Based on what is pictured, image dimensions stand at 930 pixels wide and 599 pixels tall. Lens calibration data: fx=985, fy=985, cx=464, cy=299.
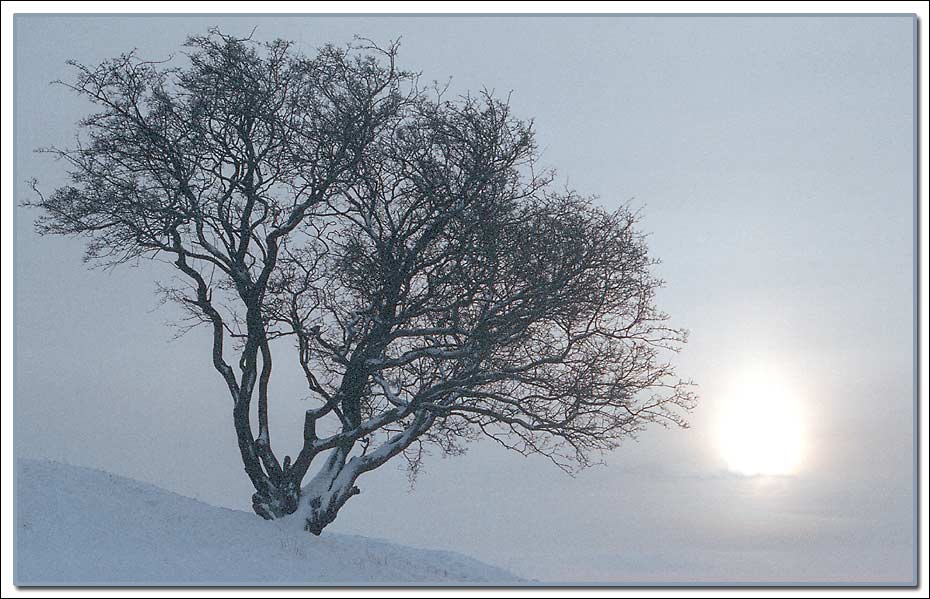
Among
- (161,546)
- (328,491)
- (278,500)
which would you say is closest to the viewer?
(161,546)

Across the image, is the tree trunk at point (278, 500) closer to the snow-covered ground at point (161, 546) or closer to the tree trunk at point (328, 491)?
the tree trunk at point (328, 491)

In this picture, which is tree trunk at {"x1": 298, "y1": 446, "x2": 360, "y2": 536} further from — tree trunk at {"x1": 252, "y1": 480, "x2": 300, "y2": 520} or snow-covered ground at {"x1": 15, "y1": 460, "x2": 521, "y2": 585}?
snow-covered ground at {"x1": 15, "y1": 460, "x2": 521, "y2": 585}

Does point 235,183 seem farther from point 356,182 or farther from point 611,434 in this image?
point 611,434

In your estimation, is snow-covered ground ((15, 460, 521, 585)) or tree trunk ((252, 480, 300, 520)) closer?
snow-covered ground ((15, 460, 521, 585))

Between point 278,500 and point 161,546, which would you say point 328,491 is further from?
point 161,546

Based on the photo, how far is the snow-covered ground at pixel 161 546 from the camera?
62.4ft

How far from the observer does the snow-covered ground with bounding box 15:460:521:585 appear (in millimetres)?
19031

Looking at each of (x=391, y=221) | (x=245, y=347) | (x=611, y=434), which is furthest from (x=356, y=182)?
(x=611, y=434)

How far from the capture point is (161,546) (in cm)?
2053

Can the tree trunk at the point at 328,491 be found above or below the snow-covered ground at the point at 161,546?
above

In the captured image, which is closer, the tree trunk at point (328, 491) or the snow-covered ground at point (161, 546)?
the snow-covered ground at point (161, 546)

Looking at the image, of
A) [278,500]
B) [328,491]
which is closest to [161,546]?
[278,500]

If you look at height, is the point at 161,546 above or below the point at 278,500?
below

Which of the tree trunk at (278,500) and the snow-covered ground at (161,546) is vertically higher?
the tree trunk at (278,500)
